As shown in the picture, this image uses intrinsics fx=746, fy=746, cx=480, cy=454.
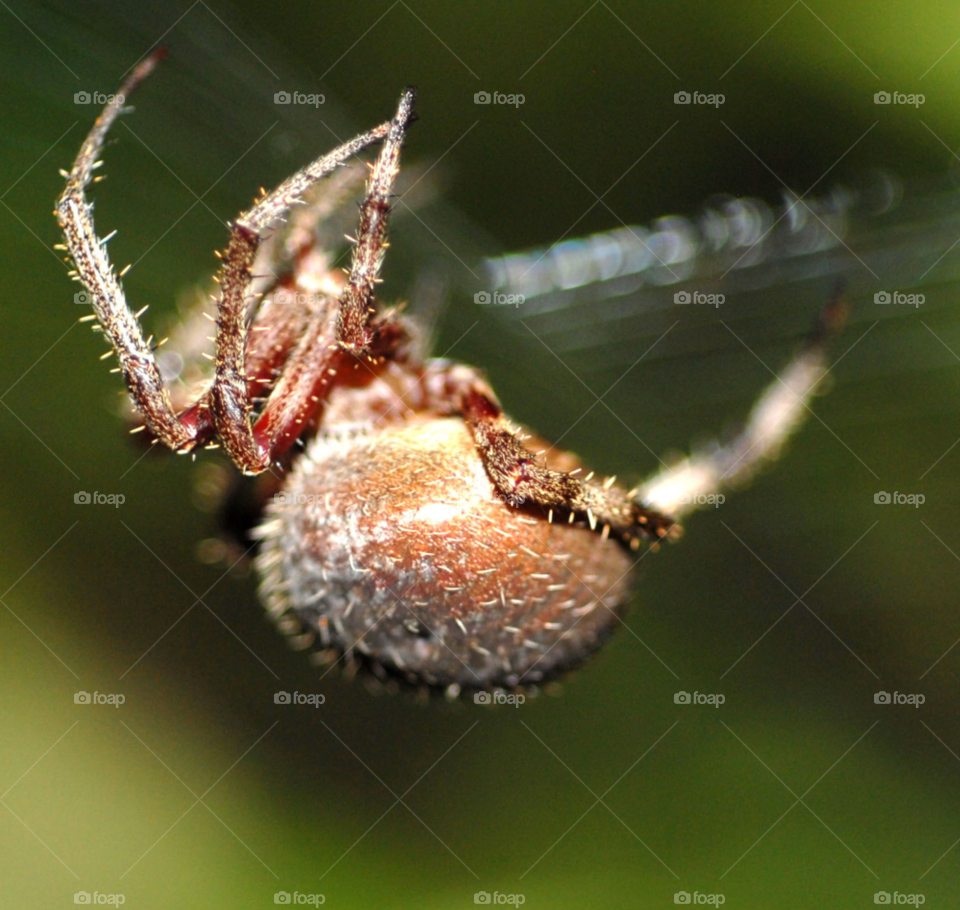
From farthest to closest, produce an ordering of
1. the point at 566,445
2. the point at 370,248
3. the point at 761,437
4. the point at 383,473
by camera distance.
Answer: the point at 566,445, the point at 761,437, the point at 383,473, the point at 370,248

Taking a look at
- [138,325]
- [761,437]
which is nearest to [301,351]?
[138,325]

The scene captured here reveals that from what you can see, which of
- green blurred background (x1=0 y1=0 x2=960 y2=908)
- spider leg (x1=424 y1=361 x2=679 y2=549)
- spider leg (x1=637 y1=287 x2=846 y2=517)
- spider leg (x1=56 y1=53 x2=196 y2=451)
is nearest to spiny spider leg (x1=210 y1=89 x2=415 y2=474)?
spider leg (x1=56 y1=53 x2=196 y2=451)

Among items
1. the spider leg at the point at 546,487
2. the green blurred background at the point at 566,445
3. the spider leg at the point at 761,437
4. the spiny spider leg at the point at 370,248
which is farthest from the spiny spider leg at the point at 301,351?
the green blurred background at the point at 566,445

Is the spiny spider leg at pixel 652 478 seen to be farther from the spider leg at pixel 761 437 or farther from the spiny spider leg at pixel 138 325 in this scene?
the spiny spider leg at pixel 138 325

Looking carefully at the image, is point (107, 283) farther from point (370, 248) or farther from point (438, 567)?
point (438, 567)

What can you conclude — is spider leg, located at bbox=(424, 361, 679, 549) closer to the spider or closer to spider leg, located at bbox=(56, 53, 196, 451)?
the spider

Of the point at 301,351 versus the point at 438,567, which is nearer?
the point at 438,567
